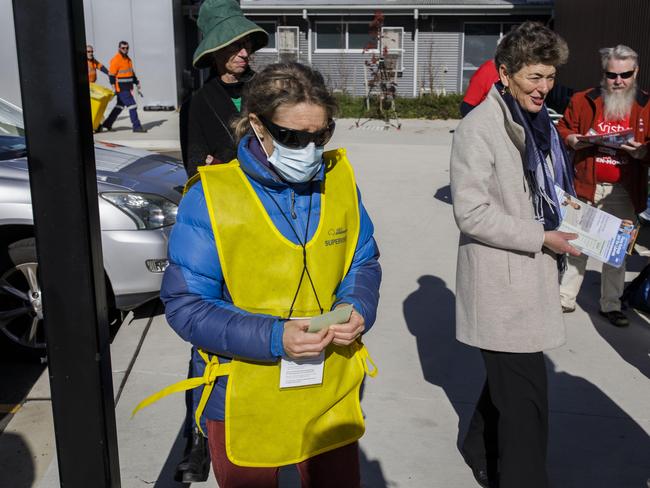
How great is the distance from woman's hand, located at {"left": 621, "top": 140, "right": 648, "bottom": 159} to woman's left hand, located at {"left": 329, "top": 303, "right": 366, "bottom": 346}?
3.36 m

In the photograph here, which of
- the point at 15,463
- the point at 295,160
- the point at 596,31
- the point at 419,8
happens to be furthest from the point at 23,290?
the point at 419,8

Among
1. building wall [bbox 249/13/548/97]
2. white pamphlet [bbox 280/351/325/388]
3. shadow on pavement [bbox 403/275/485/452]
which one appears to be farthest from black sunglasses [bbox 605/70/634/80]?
building wall [bbox 249/13/548/97]

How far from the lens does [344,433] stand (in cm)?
259

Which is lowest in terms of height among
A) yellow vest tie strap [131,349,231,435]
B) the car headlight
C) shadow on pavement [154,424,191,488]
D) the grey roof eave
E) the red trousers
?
shadow on pavement [154,424,191,488]

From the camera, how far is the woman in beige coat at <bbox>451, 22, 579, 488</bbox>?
10.4ft

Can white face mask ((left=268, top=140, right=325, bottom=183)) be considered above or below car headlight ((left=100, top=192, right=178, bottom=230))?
above

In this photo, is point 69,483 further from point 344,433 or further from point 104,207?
point 104,207

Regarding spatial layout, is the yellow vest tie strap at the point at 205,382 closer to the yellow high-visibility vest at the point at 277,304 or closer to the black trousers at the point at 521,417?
the yellow high-visibility vest at the point at 277,304

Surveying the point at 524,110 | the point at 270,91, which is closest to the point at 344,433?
the point at 270,91

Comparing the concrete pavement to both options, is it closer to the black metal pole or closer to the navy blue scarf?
the navy blue scarf

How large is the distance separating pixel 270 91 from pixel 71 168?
2.33 ft

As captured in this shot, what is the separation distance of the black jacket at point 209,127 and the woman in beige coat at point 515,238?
3.76 ft

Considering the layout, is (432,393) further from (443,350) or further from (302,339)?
(302,339)

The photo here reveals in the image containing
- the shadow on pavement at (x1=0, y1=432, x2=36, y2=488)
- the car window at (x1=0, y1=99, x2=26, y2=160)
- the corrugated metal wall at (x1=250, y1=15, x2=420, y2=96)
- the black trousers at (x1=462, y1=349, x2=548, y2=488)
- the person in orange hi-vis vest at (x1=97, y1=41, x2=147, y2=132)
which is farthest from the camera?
the corrugated metal wall at (x1=250, y1=15, x2=420, y2=96)
